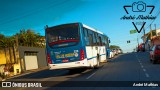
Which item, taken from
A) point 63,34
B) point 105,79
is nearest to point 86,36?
point 63,34

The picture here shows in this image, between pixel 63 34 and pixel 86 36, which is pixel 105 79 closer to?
pixel 63 34

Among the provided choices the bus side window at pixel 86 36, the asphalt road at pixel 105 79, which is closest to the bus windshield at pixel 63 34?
the bus side window at pixel 86 36

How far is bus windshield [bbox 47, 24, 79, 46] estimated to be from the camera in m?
20.8

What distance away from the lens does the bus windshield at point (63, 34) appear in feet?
68.2

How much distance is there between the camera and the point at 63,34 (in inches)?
827

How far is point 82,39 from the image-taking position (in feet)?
68.5

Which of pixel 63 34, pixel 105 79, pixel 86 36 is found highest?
pixel 63 34

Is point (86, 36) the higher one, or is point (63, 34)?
point (63, 34)

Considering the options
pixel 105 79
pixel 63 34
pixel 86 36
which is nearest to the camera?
pixel 105 79

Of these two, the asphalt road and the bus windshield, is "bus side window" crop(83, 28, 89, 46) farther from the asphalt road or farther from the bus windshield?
the asphalt road

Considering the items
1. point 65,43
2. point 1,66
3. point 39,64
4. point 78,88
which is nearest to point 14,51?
point 1,66

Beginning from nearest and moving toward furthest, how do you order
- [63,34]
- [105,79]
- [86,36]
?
[105,79]
[63,34]
[86,36]

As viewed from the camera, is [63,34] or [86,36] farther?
[86,36]

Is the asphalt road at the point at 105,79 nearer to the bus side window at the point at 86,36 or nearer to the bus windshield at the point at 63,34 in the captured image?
the bus side window at the point at 86,36
